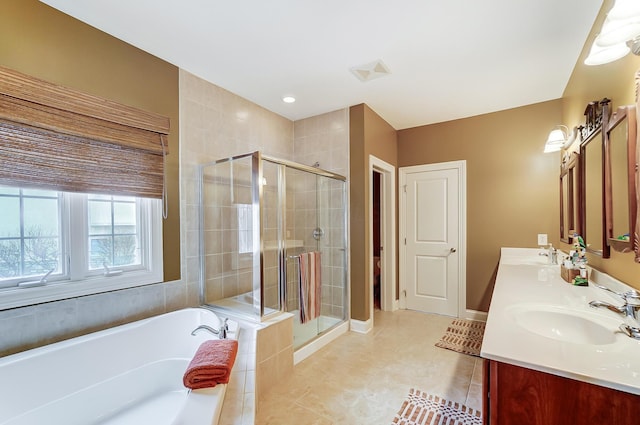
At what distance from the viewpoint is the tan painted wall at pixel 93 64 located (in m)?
1.62

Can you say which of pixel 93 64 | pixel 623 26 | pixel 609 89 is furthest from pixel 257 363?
pixel 609 89

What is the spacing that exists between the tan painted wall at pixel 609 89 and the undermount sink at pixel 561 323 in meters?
0.34

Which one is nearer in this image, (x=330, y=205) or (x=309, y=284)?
(x=309, y=284)

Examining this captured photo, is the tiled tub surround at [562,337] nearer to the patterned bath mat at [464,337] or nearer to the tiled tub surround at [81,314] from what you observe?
the patterned bath mat at [464,337]

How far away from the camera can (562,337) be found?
51.1 inches

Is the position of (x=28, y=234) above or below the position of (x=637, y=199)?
below

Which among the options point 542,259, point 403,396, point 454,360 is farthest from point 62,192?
point 542,259

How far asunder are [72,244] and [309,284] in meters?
1.84

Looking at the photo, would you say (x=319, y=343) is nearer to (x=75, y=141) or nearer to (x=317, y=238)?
(x=317, y=238)

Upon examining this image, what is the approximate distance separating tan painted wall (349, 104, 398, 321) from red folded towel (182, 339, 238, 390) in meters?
1.86

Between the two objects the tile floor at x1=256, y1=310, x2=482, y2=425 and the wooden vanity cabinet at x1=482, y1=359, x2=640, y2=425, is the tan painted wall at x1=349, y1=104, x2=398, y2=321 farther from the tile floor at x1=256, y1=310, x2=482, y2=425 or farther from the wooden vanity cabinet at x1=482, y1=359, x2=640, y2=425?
the wooden vanity cabinet at x1=482, y1=359, x2=640, y2=425

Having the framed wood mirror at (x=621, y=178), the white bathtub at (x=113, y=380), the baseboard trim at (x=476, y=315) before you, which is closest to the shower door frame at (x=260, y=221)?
the white bathtub at (x=113, y=380)

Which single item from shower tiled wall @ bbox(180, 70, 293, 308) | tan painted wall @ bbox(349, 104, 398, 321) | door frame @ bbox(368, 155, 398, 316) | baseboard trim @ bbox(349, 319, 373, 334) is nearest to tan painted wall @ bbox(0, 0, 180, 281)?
shower tiled wall @ bbox(180, 70, 293, 308)

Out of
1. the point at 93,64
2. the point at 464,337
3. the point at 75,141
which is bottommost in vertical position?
the point at 464,337
